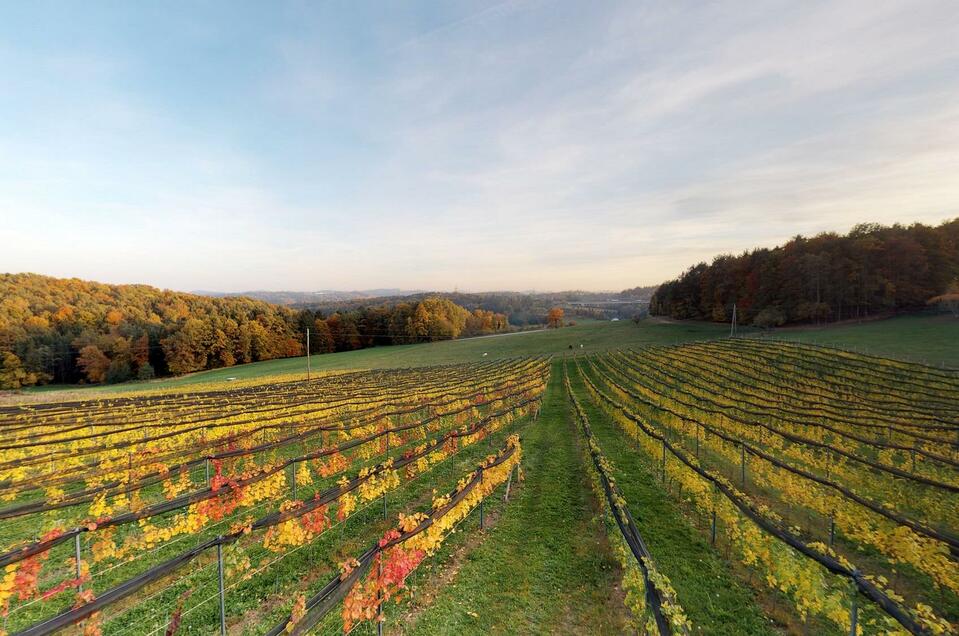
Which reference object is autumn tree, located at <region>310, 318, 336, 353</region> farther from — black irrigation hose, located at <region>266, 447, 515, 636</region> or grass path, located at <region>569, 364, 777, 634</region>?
black irrigation hose, located at <region>266, 447, 515, 636</region>

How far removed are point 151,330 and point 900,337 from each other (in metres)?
113

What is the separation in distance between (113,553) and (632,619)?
9496 mm

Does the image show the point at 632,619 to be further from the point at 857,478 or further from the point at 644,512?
the point at 857,478

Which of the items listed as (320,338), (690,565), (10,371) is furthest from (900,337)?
(10,371)

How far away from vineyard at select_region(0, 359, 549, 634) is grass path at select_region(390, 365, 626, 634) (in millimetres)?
846

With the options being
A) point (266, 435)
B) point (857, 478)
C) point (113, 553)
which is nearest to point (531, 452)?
point (857, 478)

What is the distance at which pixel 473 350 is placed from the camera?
6906 centimetres

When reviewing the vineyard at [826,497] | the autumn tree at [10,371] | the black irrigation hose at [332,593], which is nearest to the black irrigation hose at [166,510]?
the black irrigation hose at [332,593]

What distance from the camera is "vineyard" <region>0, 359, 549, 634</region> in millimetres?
5359

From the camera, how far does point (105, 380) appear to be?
61094 millimetres

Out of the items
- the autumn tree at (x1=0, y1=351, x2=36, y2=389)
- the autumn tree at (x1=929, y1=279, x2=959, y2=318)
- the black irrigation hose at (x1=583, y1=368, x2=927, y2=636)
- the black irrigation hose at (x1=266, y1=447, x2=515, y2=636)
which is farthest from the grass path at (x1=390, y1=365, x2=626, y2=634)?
the autumn tree at (x1=0, y1=351, x2=36, y2=389)

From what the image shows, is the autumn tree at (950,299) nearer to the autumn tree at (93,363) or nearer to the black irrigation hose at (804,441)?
the black irrigation hose at (804,441)

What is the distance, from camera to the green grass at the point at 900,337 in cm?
3803

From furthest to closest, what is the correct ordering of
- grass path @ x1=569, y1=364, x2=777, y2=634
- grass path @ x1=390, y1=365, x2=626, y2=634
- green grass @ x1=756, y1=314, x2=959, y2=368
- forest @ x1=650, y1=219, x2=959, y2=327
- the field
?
forest @ x1=650, y1=219, x2=959, y2=327, green grass @ x1=756, y1=314, x2=959, y2=368, grass path @ x1=569, y1=364, x2=777, y2=634, grass path @ x1=390, y1=365, x2=626, y2=634, the field
